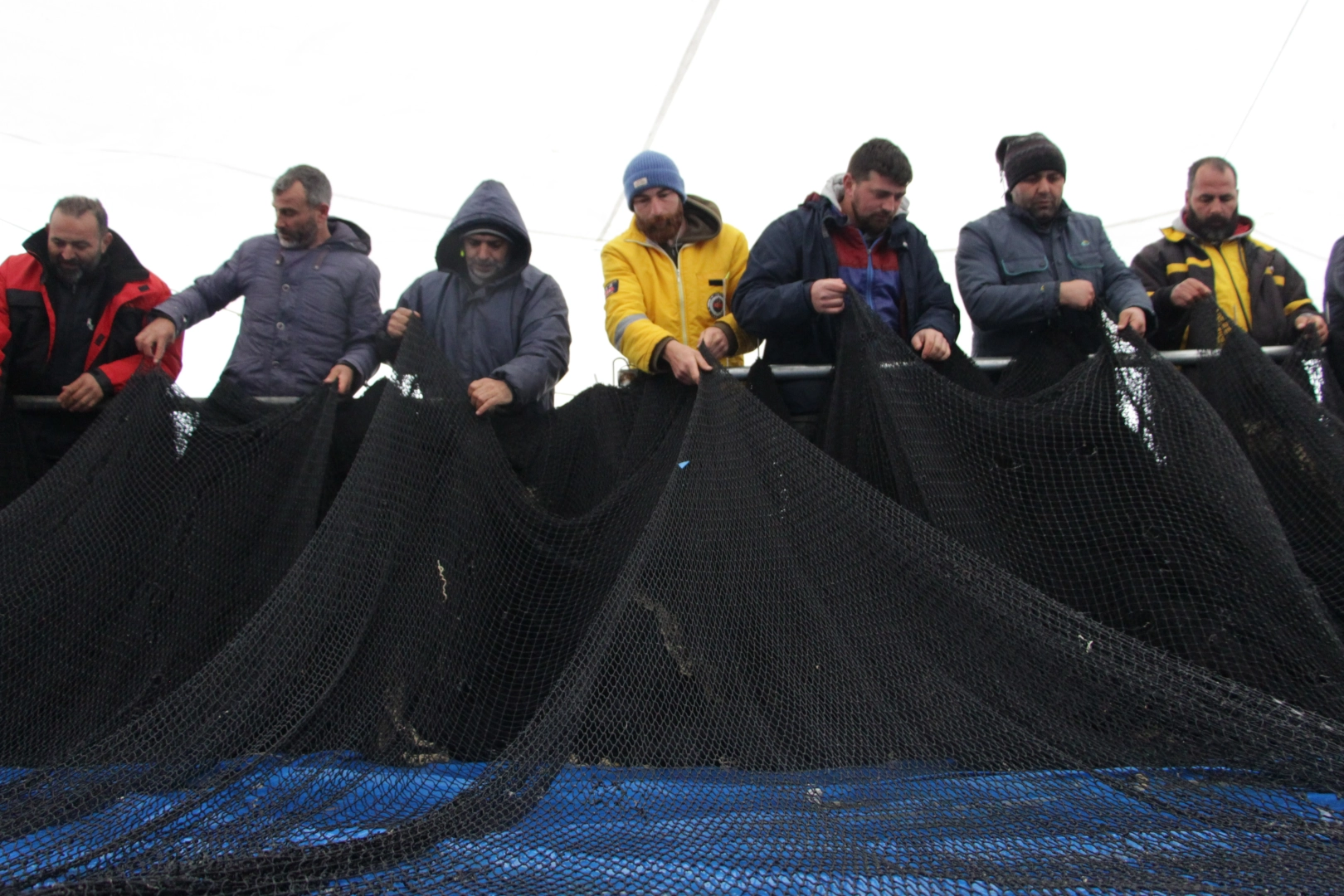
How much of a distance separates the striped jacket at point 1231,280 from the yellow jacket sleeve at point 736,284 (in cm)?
156

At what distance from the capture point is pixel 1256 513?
2439 mm

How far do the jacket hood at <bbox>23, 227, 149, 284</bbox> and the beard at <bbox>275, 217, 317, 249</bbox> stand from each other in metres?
0.53

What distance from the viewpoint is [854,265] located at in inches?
132

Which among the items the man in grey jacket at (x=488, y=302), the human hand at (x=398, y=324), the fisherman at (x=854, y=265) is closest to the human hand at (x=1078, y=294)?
the fisherman at (x=854, y=265)

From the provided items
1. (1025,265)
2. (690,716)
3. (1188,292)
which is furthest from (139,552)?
(1188,292)

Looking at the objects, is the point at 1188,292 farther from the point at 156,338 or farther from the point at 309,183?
the point at 156,338

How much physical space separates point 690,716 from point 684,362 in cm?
119

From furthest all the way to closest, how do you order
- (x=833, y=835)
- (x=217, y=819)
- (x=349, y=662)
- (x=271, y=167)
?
(x=271, y=167), (x=349, y=662), (x=217, y=819), (x=833, y=835)

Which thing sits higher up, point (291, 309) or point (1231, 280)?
point (1231, 280)

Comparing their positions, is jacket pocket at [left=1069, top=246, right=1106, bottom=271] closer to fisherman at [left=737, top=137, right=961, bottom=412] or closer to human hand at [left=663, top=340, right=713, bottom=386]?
fisherman at [left=737, top=137, right=961, bottom=412]

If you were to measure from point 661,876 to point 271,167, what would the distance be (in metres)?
6.03

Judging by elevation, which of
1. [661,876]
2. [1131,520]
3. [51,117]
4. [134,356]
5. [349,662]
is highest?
[51,117]

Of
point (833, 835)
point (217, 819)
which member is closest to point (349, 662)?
point (217, 819)

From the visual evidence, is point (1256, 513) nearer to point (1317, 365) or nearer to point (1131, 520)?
point (1131, 520)
